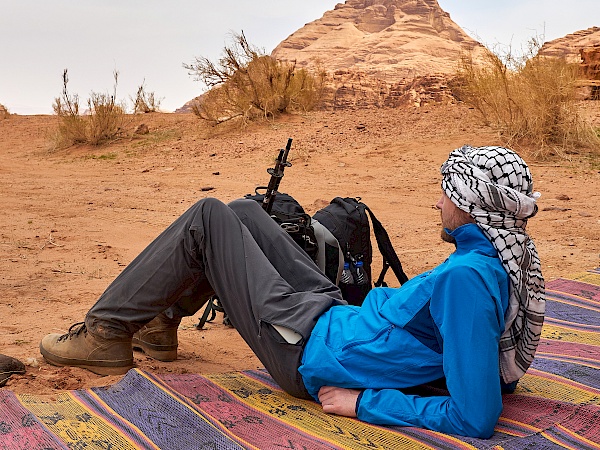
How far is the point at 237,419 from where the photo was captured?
2.51 metres

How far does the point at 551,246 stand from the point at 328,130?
23.5 feet

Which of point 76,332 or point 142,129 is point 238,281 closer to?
point 76,332

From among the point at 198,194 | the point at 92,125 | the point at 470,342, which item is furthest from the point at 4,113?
the point at 470,342

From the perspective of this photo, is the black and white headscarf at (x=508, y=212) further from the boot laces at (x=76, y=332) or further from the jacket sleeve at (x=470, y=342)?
the boot laces at (x=76, y=332)

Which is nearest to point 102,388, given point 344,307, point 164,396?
Answer: point 164,396

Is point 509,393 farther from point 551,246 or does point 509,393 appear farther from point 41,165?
point 41,165

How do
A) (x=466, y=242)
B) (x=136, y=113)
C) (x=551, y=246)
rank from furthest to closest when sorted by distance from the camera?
1. (x=136, y=113)
2. (x=551, y=246)
3. (x=466, y=242)

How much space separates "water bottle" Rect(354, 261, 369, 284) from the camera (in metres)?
4.02

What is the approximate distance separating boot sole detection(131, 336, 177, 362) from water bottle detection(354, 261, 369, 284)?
1.11 meters

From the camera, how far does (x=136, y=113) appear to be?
60.8 feet

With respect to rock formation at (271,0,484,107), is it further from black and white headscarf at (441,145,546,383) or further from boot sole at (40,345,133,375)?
black and white headscarf at (441,145,546,383)

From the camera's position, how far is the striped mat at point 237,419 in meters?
2.30

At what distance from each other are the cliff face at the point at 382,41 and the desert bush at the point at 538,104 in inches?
585

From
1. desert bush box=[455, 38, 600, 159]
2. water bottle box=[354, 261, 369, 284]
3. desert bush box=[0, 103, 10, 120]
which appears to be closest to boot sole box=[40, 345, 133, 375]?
water bottle box=[354, 261, 369, 284]
